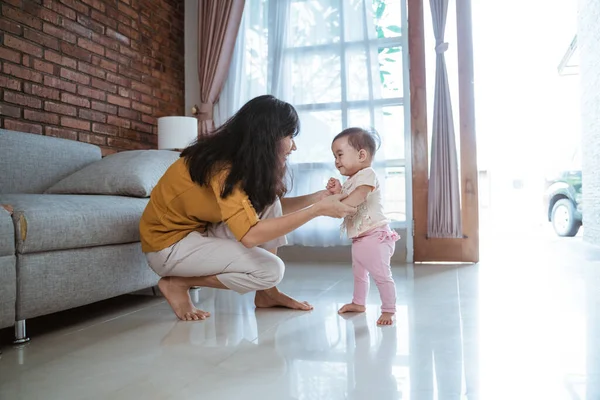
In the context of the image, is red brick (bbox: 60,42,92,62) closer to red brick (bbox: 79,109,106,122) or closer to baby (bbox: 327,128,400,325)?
red brick (bbox: 79,109,106,122)

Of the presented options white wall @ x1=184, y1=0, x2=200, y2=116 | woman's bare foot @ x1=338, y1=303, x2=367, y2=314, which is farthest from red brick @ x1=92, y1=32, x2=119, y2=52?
woman's bare foot @ x1=338, y1=303, x2=367, y2=314

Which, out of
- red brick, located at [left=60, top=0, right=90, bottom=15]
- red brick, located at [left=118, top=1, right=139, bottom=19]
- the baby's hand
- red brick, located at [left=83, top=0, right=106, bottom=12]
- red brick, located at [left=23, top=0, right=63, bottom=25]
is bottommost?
the baby's hand

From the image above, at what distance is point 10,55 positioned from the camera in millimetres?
2469

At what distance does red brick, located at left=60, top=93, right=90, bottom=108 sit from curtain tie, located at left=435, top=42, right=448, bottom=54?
234 centimetres

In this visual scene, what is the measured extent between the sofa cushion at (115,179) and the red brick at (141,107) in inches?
46.8

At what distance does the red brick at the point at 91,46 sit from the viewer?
294 centimetres

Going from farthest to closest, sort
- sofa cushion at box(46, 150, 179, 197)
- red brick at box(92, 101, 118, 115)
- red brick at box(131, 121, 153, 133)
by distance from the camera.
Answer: red brick at box(131, 121, 153, 133)
red brick at box(92, 101, 118, 115)
sofa cushion at box(46, 150, 179, 197)

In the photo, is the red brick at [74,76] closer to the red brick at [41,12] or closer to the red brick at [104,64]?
the red brick at [104,64]

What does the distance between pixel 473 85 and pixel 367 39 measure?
31.5 inches

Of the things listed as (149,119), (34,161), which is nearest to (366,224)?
(34,161)

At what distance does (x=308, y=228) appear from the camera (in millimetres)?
3469

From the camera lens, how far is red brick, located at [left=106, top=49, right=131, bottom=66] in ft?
10.4

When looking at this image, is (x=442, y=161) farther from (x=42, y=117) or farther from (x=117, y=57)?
(x=42, y=117)

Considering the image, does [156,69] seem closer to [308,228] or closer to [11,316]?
[308,228]
